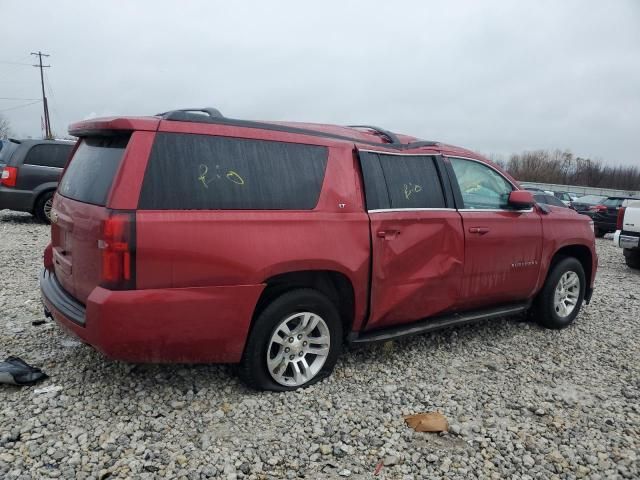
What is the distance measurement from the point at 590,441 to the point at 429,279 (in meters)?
1.50

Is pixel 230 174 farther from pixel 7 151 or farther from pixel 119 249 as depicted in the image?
pixel 7 151

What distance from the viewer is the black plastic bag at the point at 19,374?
11.3 feet

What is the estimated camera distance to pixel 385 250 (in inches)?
150

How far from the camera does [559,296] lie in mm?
5414

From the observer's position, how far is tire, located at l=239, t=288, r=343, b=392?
3.36 meters

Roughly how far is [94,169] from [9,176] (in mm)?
8330

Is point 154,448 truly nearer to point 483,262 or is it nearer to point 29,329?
point 29,329

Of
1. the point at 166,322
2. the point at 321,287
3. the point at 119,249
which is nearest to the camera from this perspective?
the point at 119,249

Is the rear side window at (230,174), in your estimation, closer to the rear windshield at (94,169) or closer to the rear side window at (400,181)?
the rear windshield at (94,169)

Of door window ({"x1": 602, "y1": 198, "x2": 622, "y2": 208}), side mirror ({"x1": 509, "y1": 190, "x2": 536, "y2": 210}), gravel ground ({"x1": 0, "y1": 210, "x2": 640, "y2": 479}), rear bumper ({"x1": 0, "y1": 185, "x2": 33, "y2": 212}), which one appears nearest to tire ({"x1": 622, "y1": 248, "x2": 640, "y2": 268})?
gravel ground ({"x1": 0, "y1": 210, "x2": 640, "y2": 479})

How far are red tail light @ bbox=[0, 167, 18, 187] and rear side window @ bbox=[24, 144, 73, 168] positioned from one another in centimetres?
33

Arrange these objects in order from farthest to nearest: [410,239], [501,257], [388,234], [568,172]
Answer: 1. [568,172]
2. [501,257]
3. [410,239]
4. [388,234]

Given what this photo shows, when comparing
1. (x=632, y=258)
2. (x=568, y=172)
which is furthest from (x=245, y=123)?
(x=568, y=172)

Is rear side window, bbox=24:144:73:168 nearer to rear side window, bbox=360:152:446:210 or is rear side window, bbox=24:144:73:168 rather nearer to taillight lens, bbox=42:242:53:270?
taillight lens, bbox=42:242:53:270
